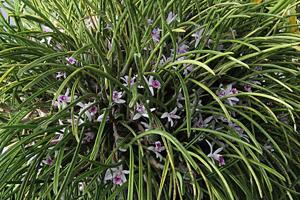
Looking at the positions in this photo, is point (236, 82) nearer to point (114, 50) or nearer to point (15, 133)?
point (114, 50)

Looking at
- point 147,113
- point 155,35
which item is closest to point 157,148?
point 147,113

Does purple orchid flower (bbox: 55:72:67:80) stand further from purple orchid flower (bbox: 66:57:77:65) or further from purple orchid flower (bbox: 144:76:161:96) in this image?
purple orchid flower (bbox: 144:76:161:96)

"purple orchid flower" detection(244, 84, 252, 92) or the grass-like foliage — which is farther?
"purple orchid flower" detection(244, 84, 252, 92)

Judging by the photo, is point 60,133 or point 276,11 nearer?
point 60,133

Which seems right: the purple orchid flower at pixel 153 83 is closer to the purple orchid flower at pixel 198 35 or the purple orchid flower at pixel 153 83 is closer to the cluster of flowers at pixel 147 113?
the cluster of flowers at pixel 147 113

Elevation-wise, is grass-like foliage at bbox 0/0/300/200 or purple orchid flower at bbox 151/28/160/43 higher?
purple orchid flower at bbox 151/28/160/43

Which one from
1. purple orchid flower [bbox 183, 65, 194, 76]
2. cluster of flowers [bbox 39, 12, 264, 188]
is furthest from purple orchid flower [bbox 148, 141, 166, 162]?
purple orchid flower [bbox 183, 65, 194, 76]

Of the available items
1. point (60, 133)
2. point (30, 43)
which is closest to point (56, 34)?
point (30, 43)

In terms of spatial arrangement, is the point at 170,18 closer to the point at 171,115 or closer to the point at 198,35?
the point at 198,35
